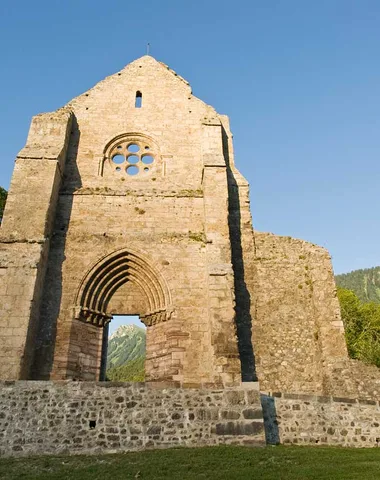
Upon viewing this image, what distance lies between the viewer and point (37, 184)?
38.4 ft

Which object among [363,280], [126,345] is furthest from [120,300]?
[363,280]

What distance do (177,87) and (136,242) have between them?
6.72 meters

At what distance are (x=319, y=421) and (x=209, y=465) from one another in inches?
122

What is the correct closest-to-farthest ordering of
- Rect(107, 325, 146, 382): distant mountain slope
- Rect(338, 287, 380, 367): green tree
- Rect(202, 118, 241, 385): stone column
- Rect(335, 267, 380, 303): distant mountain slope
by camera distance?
Rect(202, 118, 241, 385): stone column, Rect(338, 287, 380, 367): green tree, Rect(107, 325, 146, 382): distant mountain slope, Rect(335, 267, 380, 303): distant mountain slope

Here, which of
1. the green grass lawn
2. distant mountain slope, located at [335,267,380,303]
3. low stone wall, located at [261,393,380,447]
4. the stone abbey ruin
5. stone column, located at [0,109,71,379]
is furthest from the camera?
distant mountain slope, located at [335,267,380,303]

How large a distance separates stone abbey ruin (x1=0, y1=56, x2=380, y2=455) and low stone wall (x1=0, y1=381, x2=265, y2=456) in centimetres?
2

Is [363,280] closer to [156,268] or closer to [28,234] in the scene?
[156,268]

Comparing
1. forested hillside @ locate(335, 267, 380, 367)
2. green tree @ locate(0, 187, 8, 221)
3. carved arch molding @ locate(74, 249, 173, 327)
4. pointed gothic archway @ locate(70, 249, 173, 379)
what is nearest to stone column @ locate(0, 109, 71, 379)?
carved arch molding @ locate(74, 249, 173, 327)

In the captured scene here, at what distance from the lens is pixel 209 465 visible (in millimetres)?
6176

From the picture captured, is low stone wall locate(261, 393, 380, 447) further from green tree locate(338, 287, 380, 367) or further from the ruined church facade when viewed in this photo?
green tree locate(338, 287, 380, 367)

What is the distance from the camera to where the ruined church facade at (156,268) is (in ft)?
33.5

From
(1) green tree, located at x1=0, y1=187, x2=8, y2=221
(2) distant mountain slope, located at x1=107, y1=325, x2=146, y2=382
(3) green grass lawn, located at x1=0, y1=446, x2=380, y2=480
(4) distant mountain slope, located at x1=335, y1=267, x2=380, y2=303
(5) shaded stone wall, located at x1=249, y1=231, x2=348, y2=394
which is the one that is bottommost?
(3) green grass lawn, located at x1=0, y1=446, x2=380, y2=480

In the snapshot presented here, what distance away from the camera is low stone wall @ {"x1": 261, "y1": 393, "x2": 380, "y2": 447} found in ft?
26.8

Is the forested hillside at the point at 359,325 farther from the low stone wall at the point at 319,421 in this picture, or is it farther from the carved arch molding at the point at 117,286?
the carved arch molding at the point at 117,286
